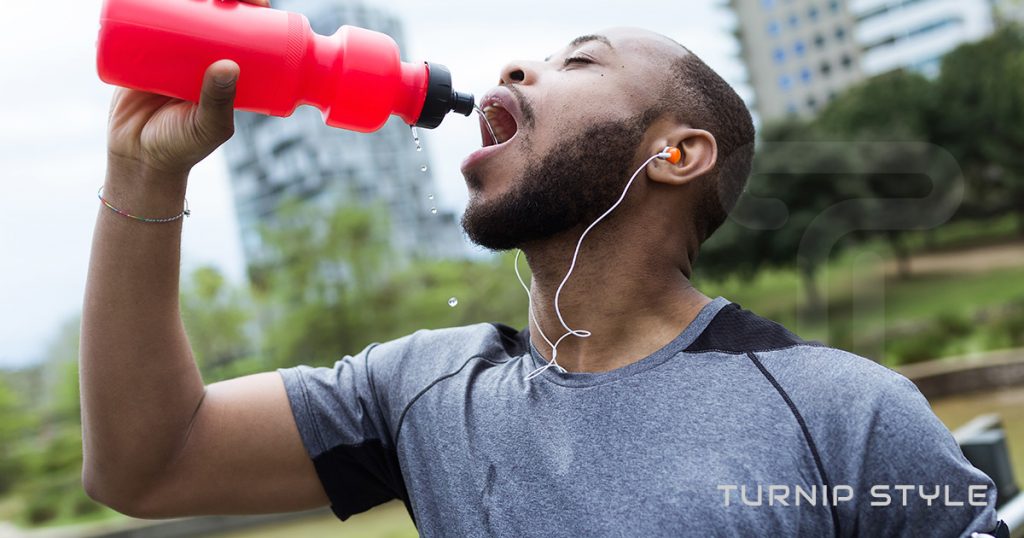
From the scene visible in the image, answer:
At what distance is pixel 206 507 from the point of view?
1.53 m

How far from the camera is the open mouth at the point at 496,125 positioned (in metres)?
1.66

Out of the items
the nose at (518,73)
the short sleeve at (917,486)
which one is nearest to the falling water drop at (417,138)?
the nose at (518,73)

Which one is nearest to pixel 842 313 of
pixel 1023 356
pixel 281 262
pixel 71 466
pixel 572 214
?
pixel 1023 356

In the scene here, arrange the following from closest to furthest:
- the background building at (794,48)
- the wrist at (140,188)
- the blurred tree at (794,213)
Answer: the wrist at (140,188) < the blurred tree at (794,213) < the background building at (794,48)

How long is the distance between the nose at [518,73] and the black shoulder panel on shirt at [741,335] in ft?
1.70

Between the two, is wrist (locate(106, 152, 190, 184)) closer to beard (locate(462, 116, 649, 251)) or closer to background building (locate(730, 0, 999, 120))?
beard (locate(462, 116, 649, 251))

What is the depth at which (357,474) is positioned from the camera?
155 cm

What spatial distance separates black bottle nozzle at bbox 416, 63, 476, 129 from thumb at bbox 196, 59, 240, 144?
1.02 feet

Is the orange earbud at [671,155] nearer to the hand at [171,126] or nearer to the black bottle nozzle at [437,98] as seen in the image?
the black bottle nozzle at [437,98]

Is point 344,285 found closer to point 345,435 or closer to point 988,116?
point 345,435

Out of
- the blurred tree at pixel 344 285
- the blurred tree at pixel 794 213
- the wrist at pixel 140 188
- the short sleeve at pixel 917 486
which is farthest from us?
the blurred tree at pixel 794 213

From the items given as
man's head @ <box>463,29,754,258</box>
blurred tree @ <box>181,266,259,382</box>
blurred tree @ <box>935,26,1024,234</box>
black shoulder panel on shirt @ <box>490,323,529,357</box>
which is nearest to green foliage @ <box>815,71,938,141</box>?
blurred tree @ <box>935,26,1024,234</box>

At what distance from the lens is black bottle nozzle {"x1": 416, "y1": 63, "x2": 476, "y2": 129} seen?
1.48 metres

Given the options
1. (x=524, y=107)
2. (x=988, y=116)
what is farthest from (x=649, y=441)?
(x=988, y=116)
